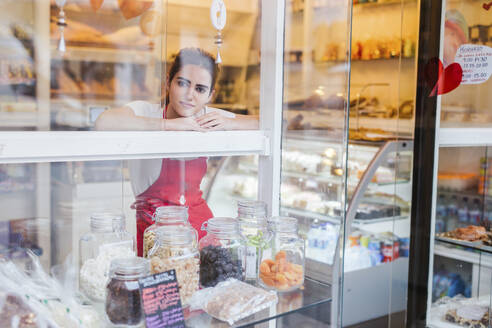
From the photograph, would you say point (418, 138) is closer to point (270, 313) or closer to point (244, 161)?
point (244, 161)

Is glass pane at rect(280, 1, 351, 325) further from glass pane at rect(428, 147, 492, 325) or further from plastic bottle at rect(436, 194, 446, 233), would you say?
plastic bottle at rect(436, 194, 446, 233)

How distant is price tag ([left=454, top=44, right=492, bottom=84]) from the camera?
8.01 ft

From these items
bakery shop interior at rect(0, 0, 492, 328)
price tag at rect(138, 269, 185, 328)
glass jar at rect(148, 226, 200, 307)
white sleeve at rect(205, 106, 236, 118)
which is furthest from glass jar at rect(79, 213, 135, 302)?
white sleeve at rect(205, 106, 236, 118)

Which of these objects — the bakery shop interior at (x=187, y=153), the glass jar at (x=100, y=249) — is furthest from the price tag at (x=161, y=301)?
the glass jar at (x=100, y=249)

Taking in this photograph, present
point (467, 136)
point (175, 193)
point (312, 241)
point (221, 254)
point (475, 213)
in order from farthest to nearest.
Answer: point (475, 213) → point (467, 136) → point (312, 241) → point (175, 193) → point (221, 254)

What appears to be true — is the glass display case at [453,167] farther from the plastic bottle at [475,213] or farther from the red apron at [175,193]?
the red apron at [175,193]

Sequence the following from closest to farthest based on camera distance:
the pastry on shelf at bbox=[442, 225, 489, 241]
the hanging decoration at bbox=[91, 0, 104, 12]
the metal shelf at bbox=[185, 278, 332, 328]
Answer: the metal shelf at bbox=[185, 278, 332, 328]
the hanging decoration at bbox=[91, 0, 104, 12]
the pastry on shelf at bbox=[442, 225, 489, 241]

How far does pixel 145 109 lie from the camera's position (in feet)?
5.37

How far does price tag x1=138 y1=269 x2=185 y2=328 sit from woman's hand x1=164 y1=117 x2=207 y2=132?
59 centimetres

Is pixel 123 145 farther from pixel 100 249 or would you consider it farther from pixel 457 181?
pixel 457 181

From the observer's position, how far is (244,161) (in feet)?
8.00

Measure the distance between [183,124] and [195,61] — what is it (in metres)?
0.21

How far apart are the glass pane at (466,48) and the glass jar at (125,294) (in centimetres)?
183

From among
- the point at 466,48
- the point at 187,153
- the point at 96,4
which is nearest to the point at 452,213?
the point at 466,48
